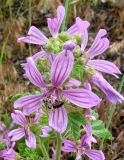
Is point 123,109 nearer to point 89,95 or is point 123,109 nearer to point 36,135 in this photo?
point 36,135

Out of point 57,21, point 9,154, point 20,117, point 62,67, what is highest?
point 57,21

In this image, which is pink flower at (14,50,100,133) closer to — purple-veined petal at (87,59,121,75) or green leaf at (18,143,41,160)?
purple-veined petal at (87,59,121,75)

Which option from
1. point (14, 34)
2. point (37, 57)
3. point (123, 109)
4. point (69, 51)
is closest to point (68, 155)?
point (123, 109)

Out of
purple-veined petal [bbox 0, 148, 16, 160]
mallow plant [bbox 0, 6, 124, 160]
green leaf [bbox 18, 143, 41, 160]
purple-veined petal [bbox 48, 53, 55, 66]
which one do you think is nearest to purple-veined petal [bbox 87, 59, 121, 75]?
mallow plant [bbox 0, 6, 124, 160]

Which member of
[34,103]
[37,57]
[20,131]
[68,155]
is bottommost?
[68,155]

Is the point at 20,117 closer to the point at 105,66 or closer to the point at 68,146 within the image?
the point at 68,146

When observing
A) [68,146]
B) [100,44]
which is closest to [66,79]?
[100,44]
